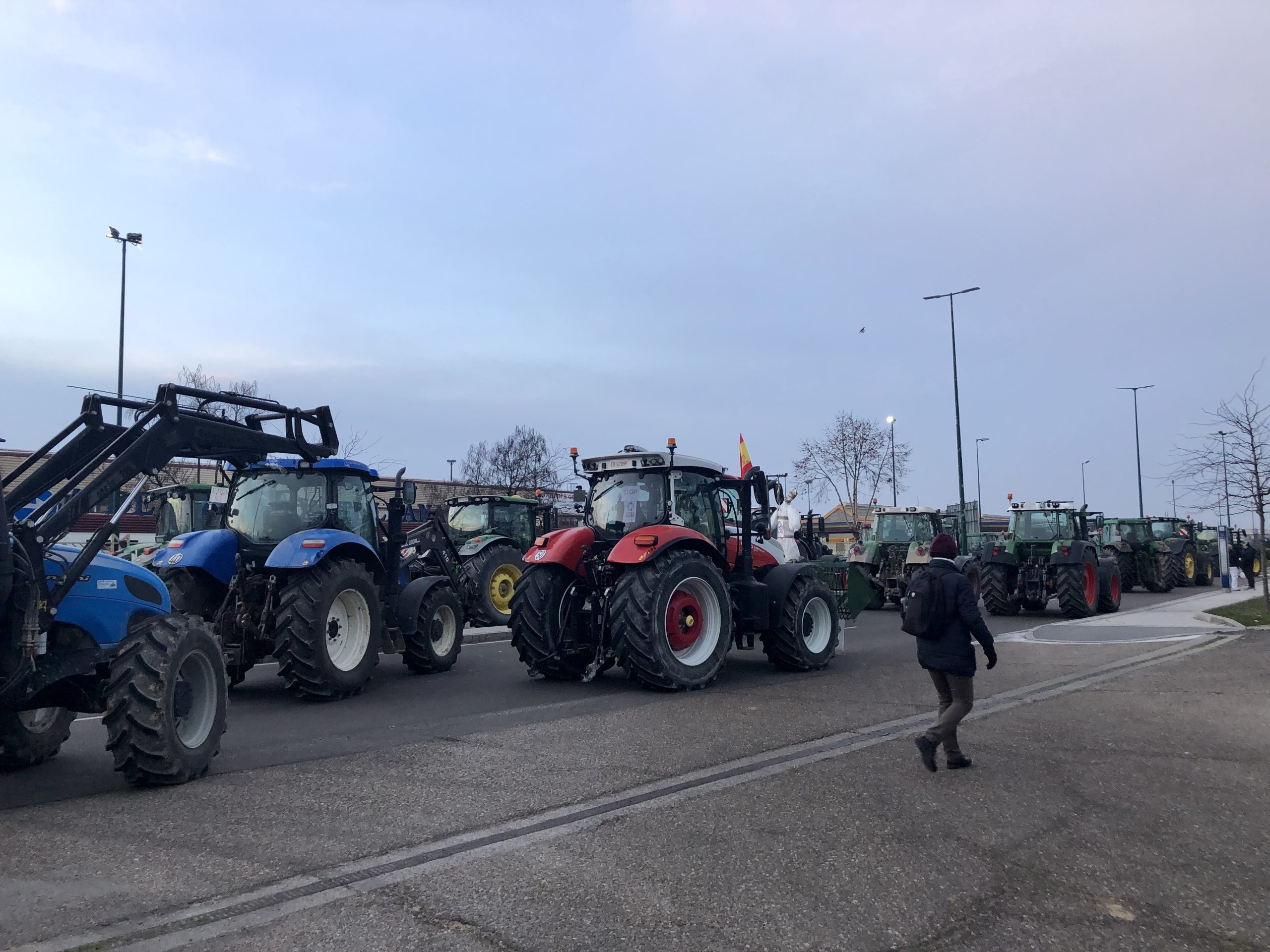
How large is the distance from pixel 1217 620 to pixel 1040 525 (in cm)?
453

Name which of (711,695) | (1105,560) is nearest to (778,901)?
(711,695)

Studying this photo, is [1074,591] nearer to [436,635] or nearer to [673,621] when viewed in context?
[673,621]

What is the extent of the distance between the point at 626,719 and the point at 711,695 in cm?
162

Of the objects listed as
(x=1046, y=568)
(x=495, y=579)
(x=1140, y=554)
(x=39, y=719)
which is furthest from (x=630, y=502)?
(x=1140, y=554)

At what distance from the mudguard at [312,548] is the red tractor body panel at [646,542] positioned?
2671mm

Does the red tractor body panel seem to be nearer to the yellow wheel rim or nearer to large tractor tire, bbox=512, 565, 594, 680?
large tractor tire, bbox=512, 565, 594, 680

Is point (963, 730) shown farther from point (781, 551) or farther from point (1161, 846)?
point (781, 551)

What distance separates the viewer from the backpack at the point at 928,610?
6688 millimetres

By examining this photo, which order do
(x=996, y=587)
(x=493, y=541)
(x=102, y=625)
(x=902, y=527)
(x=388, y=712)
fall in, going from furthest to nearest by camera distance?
(x=902, y=527), (x=996, y=587), (x=493, y=541), (x=388, y=712), (x=102, y=625)

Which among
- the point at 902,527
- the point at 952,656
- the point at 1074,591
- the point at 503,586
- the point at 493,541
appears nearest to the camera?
the point at 952,656

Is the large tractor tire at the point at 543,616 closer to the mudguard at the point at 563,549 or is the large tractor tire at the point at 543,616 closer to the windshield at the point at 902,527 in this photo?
the mudguard at the point at 563,549

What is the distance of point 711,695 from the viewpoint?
9812 millimetres

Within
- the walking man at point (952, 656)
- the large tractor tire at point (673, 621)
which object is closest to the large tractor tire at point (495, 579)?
the large tractor tire at point (673, 621)

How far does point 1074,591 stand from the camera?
61.9ft
